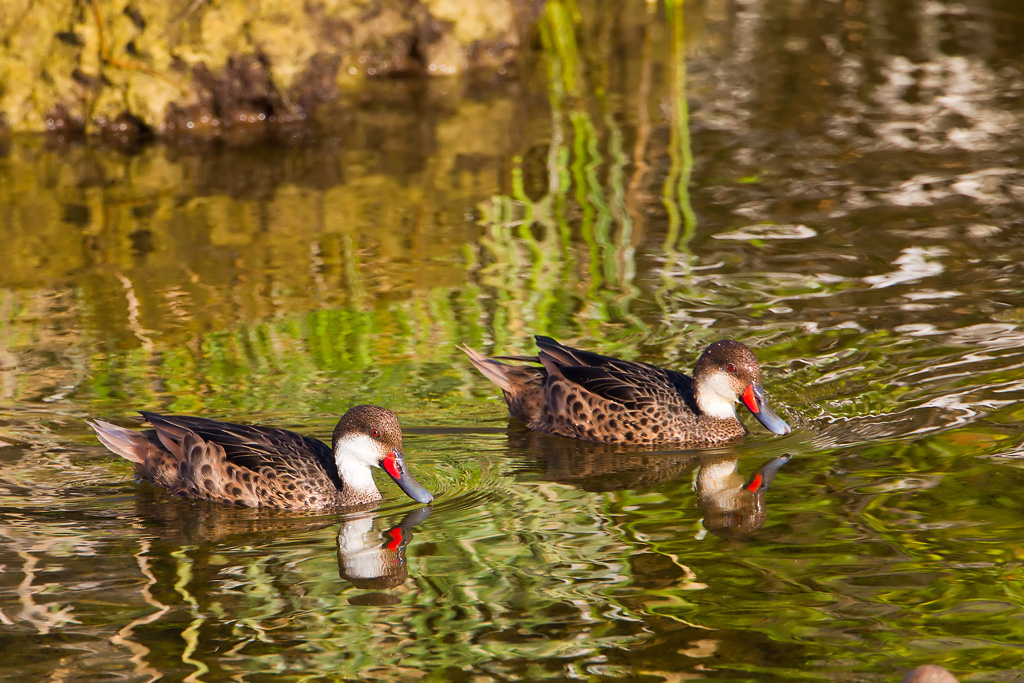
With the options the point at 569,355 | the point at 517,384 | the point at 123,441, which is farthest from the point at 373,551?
the point at 569,355

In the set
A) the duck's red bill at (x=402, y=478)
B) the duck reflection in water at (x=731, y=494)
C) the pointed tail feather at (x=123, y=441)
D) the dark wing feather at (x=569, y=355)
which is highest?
the dark wing feather at (x=569, y=355)

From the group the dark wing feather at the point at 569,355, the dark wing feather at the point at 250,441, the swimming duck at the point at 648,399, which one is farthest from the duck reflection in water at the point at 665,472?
the dark wing feather at the point at 250,441

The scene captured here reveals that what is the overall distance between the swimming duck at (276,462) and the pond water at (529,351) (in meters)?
0.12

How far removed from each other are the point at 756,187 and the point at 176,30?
20.1 feet

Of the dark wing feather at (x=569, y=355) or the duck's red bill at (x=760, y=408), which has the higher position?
the dark wing feather at (x=569, y=355)

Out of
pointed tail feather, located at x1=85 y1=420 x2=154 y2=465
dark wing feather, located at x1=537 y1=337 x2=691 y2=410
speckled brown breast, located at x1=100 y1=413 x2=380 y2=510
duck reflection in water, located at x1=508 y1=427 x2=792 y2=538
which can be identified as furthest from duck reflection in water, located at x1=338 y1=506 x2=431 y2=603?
dark wing feather, located at x1=537 y1=337 x2=691 y2=410

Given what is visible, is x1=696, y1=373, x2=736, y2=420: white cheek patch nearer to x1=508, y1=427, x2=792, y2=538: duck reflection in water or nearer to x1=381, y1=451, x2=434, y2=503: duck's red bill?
x1=508, y1=427, x2=792, y2=538: duck reflection in water

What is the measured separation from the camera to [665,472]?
280 inches

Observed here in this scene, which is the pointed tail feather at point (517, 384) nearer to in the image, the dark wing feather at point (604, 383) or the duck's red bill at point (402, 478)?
the dark wing feather at point (604, 383)

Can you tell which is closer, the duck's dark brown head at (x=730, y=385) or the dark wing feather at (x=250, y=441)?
the dark wing feather at (x=250, y=441)

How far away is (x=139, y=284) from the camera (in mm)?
9797

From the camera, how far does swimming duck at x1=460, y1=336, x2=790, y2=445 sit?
24.2 feet

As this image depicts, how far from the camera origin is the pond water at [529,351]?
5.44 metres

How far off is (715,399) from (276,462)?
94.7 inches
